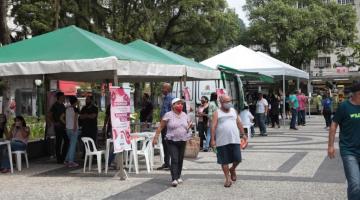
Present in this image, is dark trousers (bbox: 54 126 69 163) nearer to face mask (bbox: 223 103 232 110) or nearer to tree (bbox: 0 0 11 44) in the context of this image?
face mask (bbox: 223 103 232 110)

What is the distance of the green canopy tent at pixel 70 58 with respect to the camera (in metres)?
10.6

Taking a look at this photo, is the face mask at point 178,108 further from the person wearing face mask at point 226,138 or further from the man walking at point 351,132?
the man walking at point 351,132

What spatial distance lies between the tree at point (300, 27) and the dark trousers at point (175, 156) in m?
43.2

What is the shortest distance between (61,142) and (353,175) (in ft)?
27.7

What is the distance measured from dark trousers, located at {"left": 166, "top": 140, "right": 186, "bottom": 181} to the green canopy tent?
6.44 feet

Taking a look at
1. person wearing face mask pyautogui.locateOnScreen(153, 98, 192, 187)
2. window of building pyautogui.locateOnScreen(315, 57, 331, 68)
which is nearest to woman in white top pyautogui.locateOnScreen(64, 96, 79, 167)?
person wearing face mask pyautogui.locateOnScreen(153, 98, 192, 187)

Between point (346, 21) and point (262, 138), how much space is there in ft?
126

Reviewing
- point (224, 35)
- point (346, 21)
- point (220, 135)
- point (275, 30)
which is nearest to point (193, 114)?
point (220, 135)

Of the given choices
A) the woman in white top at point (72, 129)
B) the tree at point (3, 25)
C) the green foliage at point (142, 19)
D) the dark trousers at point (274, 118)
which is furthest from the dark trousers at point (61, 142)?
the dark trousers at point (274, 118)

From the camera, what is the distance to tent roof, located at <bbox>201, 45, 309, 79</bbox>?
2398 centimetres

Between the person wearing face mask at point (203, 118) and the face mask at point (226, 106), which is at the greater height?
the face mask at point (226, 106)

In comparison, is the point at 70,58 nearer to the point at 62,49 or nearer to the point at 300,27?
the point at 62,49

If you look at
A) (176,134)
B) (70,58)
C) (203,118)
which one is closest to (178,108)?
(176,134)

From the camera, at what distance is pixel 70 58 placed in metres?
10.8
